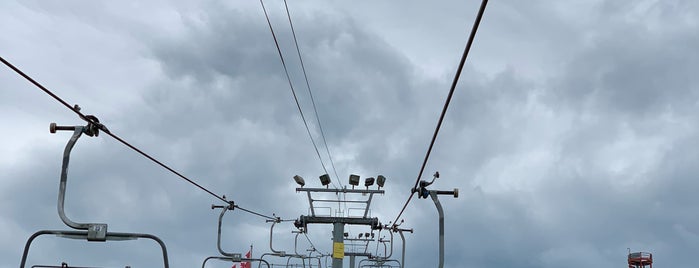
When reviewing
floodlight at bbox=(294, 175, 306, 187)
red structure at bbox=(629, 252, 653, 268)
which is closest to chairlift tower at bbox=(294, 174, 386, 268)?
floodlight at bbox=(294, 175, 306, 187)

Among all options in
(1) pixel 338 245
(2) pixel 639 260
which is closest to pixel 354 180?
(1) pixel 338 245

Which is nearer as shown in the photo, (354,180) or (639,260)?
(354,180)

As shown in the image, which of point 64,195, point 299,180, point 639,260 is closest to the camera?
point 64,195

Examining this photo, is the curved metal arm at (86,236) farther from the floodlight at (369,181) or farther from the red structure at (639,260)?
the red structure at (639,260)

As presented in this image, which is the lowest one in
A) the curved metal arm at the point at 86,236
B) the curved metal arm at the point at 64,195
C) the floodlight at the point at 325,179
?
the curved metal arm at the point at 86,236

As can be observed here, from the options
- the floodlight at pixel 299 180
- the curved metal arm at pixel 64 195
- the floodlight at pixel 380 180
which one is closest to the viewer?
the curved metal arm at pixel 64 195

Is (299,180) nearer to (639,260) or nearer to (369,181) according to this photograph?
(369,181)

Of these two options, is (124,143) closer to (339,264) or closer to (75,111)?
(75,111)

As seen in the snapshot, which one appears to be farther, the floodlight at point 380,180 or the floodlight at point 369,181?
the floodlight at point 380,180

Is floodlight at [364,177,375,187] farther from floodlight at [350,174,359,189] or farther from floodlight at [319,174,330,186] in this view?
floodlight at [319,174,330,186]

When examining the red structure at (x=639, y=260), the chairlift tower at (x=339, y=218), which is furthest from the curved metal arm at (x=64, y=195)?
the red structure at (x=639, y=260)

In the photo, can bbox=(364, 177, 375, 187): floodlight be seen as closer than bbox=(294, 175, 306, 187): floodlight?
Yes

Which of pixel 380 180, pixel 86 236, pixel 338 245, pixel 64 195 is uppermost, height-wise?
pixel 380 180

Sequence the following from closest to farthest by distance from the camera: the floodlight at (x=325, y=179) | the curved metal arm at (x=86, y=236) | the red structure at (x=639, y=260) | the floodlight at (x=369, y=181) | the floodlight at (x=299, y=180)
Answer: the curved metal arm at (x=86, y=236) < the floodlight at (x=325, y=179) < the floodlight at (x=369, y=181) < the floodlight at (x=299, y=180) < the red structure at (x=639, y=260)
